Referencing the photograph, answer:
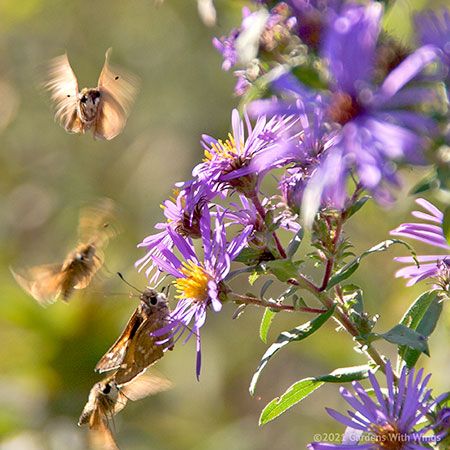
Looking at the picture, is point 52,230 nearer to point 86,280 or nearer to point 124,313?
point 124,313

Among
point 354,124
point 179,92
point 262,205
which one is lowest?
point 354,124

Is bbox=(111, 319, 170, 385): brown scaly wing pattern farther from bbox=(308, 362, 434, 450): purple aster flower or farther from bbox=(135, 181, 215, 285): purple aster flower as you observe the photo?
bbox=(308, 362, 434, 450): purple aster flower

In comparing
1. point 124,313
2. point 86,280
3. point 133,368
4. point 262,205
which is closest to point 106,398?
point 133,368

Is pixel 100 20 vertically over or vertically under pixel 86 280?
over

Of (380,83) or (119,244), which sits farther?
(119,244)

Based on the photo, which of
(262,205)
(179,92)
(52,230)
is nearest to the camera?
(262,205)

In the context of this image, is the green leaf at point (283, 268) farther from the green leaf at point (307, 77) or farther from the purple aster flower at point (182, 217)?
the green leaf at point (307, 77)

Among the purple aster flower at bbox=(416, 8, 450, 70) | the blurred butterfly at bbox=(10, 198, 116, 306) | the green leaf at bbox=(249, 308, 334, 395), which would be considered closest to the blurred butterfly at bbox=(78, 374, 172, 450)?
the blurred butterfly at bbox=(10, 198, 116, 306)
